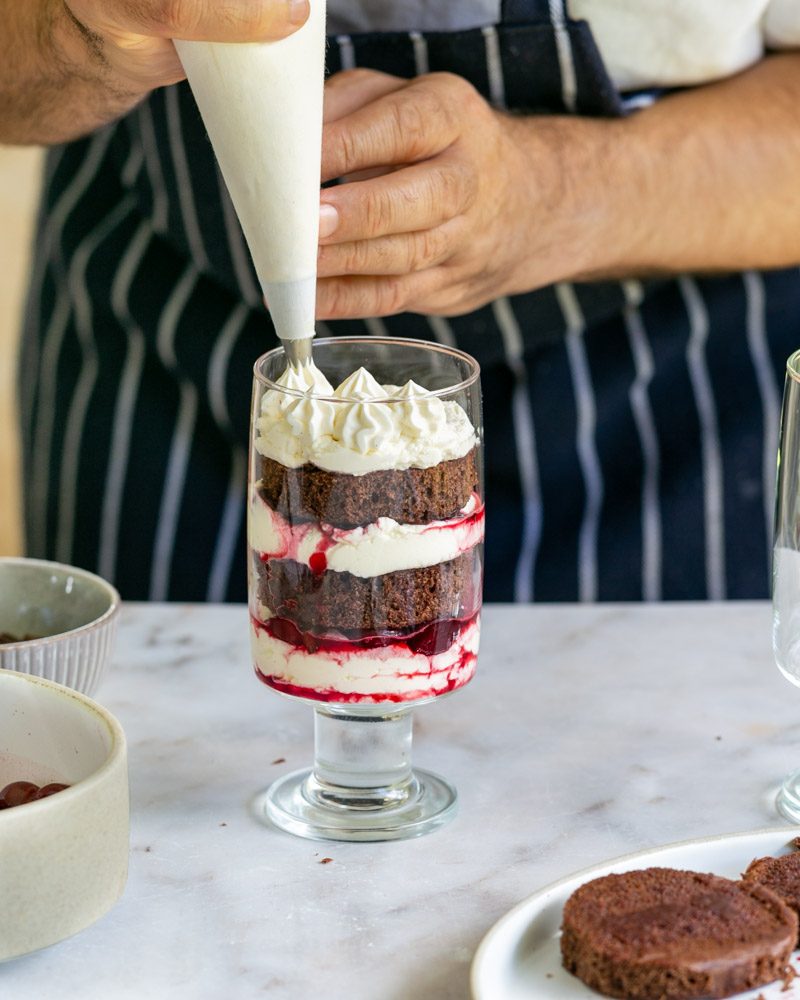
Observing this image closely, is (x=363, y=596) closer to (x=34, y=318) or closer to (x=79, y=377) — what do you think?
(x=79, y=377)

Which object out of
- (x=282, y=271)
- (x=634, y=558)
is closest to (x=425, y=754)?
(x=282, y=271)

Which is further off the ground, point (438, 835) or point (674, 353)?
point (674, 353)

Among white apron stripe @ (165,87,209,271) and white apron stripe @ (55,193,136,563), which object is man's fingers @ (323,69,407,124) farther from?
white apron stripe @ (55,193,136,563)

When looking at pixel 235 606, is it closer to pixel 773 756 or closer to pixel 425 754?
pixel 425 754

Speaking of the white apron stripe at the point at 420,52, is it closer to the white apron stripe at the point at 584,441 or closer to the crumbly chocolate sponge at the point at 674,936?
the white apron stripe at the point at 584,441

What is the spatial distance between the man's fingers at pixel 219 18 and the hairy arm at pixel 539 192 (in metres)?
0.19

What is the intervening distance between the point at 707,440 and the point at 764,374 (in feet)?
0.25

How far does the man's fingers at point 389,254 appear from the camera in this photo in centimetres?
95

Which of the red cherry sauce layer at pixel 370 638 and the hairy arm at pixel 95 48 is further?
the red cherry sauce layer at pixel 370 638

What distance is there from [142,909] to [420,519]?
0.84 feet

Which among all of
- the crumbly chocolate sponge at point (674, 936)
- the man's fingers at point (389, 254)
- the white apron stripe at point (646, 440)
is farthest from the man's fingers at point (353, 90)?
the crumbly chocolate sponge at point (674, 936)

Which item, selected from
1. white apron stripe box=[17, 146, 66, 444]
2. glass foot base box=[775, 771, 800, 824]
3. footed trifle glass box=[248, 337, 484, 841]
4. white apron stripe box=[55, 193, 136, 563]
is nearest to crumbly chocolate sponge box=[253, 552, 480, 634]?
footed trifle glass box=[248, 337, 484, 841]

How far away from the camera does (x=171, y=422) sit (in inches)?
54.5

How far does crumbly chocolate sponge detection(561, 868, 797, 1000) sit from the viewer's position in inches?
27.2
